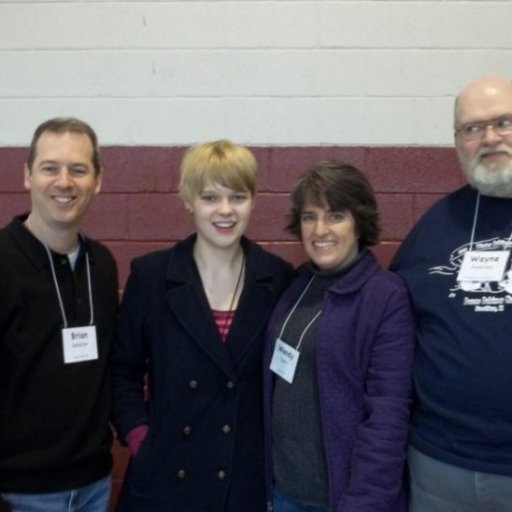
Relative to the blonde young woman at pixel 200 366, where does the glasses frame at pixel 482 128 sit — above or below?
above

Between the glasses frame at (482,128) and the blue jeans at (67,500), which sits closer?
the blue jeans at (67,500)

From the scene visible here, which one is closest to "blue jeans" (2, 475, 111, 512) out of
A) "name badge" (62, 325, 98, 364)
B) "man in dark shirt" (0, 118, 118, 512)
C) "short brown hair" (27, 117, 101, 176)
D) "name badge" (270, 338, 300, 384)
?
"man in dark shirt" (0, 118, 118, 512)

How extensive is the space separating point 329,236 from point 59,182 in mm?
709

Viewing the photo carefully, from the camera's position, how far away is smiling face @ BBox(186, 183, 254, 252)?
1.95 m

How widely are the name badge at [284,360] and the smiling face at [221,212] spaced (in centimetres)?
31

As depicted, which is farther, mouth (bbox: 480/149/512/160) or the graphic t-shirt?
mouth (bbox: 480/149/512/160)

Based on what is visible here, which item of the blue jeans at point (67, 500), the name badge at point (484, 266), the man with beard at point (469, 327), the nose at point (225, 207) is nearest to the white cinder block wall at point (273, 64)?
the man with beard at point (469, 327)

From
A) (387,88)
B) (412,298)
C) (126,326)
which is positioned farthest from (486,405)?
(387,88)

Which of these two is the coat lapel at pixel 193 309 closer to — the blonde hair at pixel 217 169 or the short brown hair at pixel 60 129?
the blonde hair at pixel 217 169

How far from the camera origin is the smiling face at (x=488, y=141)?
194 centimetres

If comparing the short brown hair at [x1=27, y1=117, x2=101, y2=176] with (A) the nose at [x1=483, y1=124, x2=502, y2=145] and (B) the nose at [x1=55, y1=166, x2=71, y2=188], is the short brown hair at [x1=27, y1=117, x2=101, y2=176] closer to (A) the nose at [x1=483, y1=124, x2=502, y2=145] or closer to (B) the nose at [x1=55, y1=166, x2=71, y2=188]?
(B) the nose at [x1=55, y1=166, x2=71, y2=188]

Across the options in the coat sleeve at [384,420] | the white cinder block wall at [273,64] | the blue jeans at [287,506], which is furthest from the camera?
the white cinder block wall at [273,64]

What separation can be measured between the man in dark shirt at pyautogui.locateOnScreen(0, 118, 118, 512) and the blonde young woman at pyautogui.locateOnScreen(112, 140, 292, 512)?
0.31ft

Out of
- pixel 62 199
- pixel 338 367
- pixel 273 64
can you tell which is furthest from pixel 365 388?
pixel 273 64
